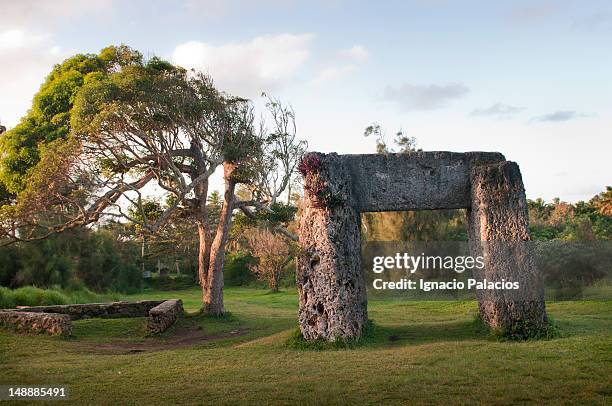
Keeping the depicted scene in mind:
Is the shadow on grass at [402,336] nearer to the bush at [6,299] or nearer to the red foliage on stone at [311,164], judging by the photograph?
the red foliage on stone at [311,164]

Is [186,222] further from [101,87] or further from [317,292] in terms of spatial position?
[317,292]

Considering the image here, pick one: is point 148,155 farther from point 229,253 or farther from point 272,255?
point 229,253

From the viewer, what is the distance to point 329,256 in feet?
41.4

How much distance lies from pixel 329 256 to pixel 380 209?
1.74m

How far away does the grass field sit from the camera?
817 cm

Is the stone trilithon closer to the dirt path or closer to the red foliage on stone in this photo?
the red foliage on stone

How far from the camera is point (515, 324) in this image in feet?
41.2

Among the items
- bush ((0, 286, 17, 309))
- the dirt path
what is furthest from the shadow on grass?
bush ((0, 286, 17, 309))

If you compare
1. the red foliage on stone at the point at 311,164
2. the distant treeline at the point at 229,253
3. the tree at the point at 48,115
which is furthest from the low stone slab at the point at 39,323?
the red foliage on stone at the point at 311,164

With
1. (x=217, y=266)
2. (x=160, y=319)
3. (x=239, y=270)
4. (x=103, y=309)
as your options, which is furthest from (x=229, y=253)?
(x=160, y=319)

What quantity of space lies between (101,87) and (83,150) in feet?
6.68

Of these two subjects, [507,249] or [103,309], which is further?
[103,309]

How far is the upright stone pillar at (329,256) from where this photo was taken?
12562mm

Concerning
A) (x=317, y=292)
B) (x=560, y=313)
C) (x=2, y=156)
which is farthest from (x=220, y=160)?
(x=560, y=313)
